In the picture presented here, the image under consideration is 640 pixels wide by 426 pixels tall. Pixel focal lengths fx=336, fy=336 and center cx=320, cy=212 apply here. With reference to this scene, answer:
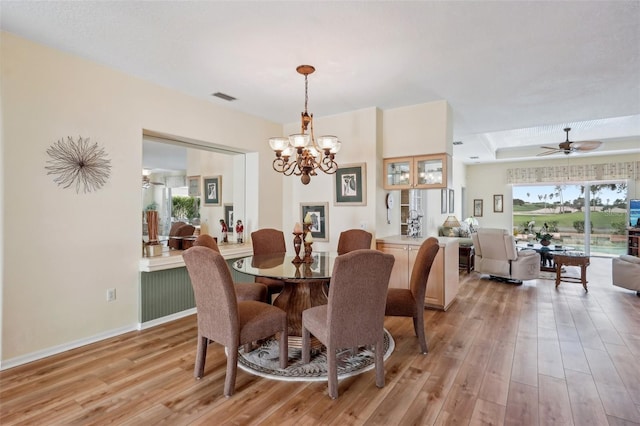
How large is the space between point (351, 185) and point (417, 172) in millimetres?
899

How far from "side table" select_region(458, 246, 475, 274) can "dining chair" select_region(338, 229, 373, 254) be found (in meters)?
3.44

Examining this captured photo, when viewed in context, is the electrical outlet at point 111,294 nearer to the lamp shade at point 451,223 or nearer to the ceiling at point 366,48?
the ceiling at point 366,48

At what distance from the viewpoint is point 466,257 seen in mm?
6805

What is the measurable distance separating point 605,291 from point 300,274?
17.2ft

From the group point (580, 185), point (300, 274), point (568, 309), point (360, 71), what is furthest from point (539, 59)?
point (580, 185)

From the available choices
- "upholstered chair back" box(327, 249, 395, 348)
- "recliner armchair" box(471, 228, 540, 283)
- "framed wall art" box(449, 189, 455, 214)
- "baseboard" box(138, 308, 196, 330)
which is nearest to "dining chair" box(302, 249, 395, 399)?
"upholstered chair back" box(327, 249, 395, 348)

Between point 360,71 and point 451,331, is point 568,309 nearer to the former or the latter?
point 451,331

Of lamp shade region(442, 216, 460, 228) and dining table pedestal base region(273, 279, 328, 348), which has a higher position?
lamp shade region(442, 216, 460, 228)

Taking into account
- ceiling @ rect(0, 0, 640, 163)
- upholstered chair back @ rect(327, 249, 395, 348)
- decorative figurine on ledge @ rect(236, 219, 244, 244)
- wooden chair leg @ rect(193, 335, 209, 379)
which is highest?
ceiling @ rect(0, 0, 640, 163)

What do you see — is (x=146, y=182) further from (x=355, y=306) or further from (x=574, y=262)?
(x=574, y=262)

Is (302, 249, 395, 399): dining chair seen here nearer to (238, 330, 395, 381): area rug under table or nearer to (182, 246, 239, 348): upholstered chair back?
(238, 330, 395, 381): area rug under table

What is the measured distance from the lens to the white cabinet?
4117mm

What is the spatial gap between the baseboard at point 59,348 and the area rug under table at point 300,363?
140 centimetres

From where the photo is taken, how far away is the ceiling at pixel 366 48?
231 centimetres
